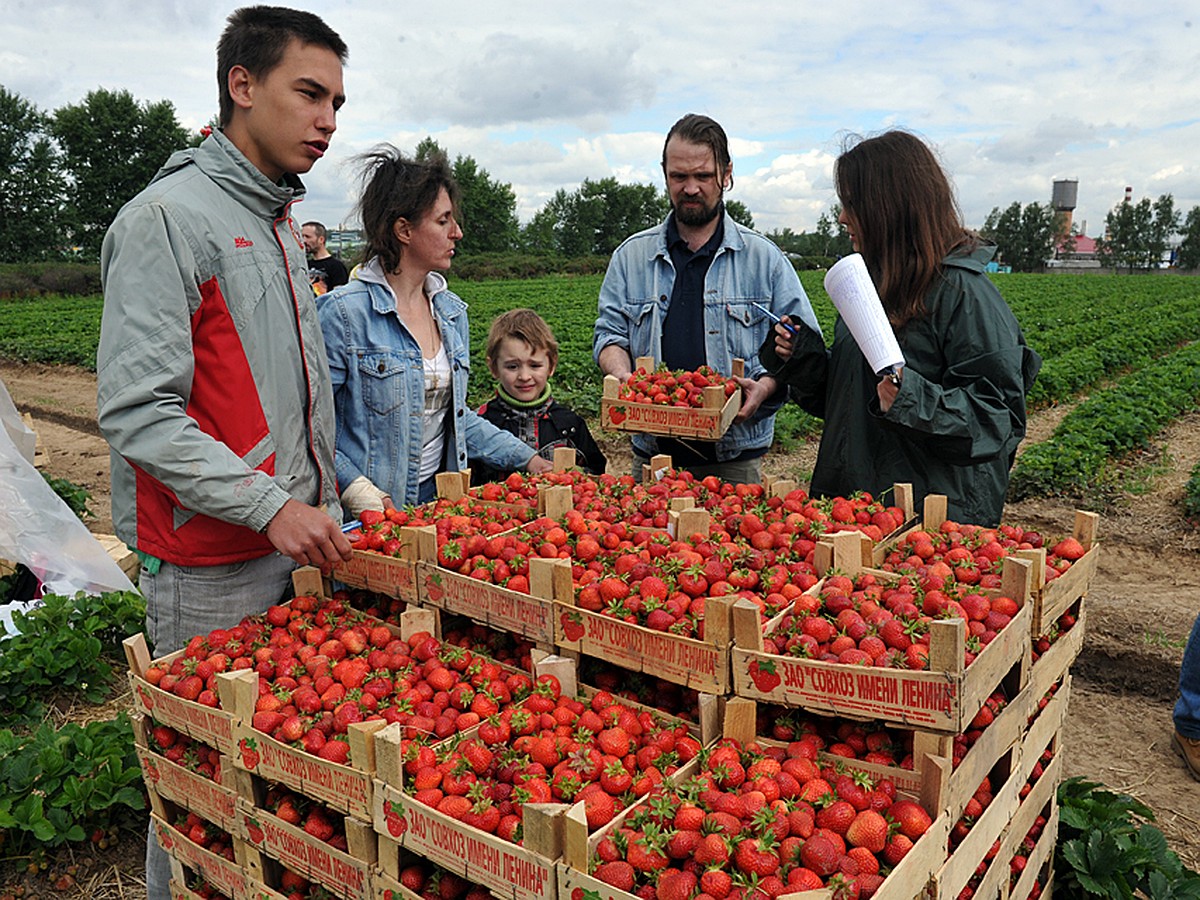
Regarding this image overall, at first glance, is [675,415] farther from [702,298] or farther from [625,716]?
[625,716]

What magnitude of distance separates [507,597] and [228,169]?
1598mm

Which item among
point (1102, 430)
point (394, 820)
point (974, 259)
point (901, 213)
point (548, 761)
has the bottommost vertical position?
point (1102, 430)

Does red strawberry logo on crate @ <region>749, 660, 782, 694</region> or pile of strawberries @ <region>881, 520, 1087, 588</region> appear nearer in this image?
red strawberry logo on crate @ <region>749, 660, 782, 694</region>

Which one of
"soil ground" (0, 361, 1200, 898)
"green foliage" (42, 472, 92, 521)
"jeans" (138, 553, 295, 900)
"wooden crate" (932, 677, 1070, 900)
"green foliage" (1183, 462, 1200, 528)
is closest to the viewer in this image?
"wooden crate" (932, 677, 1070, 900)

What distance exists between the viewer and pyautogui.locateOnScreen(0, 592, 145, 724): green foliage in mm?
4891

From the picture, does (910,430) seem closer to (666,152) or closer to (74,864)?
(666,152)

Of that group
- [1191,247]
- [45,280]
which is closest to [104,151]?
[45,280]

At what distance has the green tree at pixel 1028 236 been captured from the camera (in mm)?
90812

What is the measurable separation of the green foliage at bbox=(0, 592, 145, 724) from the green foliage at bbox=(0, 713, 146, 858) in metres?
0.91

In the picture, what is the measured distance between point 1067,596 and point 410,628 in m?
2.02

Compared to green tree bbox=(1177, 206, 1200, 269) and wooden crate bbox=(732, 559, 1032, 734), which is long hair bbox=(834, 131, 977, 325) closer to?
wooden crate bbox=(732, 559, 1032, 734)

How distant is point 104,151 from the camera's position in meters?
59.0

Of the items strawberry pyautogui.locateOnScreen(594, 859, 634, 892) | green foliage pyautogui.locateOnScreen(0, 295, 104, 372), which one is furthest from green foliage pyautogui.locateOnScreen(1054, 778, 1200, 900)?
green foliage pyautogui.locateOnScreen(0, 295, 104, 372)

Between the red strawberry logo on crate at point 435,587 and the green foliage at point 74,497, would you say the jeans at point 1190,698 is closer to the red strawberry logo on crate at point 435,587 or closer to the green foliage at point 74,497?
the red strawberry logo on crate at point 435,587
